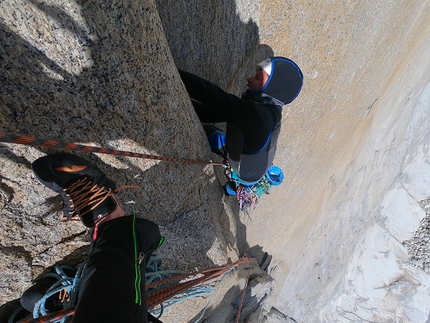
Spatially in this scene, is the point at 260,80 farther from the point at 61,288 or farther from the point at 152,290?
the point at 61,288

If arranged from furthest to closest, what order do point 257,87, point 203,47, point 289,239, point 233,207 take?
point 289,239 → point 233,207 → point 203,47 → point 257,87

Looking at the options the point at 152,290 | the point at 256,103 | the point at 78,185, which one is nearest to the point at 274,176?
the point at 256,103

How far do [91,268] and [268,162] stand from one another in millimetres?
1440

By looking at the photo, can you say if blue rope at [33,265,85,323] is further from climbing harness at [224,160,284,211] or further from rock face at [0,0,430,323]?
climbing harness at [224,160,284,211]

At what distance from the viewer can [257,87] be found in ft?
6.55

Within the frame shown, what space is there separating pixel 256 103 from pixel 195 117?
16.9 inches

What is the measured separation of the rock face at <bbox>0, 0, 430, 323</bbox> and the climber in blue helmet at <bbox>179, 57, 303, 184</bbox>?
200 mm

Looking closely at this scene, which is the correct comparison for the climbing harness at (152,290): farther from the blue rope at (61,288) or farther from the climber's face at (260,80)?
the climber's face at (260,80)

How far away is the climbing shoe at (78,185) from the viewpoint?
1.27 metres

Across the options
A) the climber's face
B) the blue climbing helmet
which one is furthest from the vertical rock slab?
the blue climbing helmet

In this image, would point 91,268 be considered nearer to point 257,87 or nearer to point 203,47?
point 257,87

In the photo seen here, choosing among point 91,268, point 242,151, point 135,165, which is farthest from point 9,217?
point 242,151

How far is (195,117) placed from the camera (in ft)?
6.38

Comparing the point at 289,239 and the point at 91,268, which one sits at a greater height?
the point at 91,268
